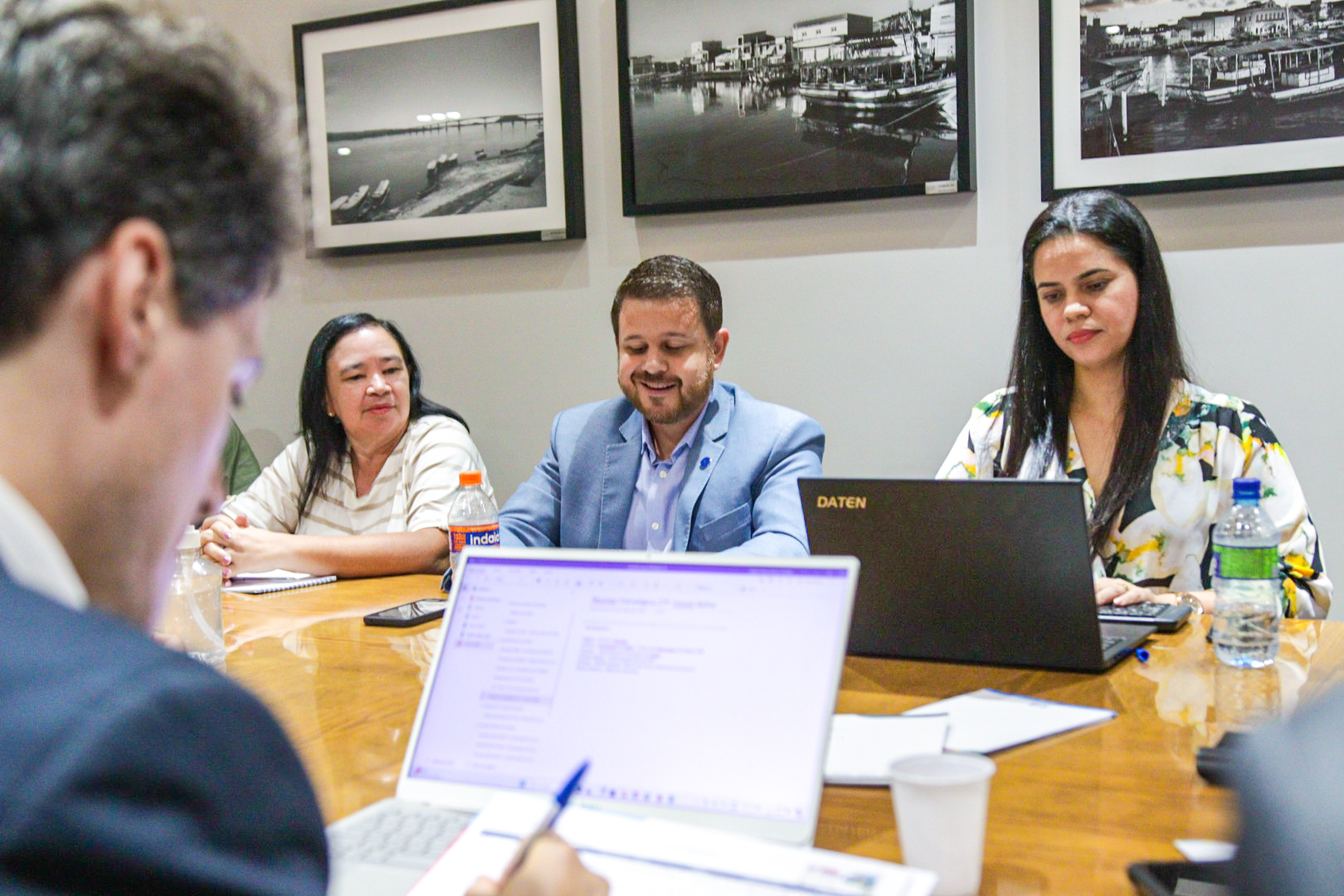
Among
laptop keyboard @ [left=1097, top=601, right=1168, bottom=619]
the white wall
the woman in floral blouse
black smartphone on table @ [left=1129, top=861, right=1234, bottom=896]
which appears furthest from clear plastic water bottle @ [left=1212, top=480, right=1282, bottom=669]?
the white wall

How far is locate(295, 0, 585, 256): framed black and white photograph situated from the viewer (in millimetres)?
3158

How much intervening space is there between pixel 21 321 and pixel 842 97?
260 cm

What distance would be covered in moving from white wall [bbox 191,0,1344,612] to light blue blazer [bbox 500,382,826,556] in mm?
533

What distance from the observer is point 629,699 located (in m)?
0.94

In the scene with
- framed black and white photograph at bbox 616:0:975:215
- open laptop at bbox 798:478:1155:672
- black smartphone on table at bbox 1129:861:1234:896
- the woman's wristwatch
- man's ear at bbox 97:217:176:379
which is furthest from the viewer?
framed black and white photograph at bbox 616:0:975:215

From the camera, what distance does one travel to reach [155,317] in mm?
524

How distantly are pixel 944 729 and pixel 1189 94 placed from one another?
197 cm

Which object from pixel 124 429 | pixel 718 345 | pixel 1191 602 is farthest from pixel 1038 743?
pixel 718 345

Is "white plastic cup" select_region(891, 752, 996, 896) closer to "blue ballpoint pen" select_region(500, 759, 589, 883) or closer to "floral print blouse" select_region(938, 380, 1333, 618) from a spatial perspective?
"blue ballpoint pen" select_region(500, 759, 589, 883)

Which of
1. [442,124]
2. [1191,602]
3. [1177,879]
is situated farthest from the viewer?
[442,124]

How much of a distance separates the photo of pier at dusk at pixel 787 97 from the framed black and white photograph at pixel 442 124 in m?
0.25

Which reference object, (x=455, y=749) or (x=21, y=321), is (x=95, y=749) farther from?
(x=455, y=749)

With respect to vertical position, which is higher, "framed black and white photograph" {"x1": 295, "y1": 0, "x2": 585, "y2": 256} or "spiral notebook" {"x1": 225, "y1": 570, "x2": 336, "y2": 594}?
"framed black and white photograph" {"x1": 295, "y1": 0, "x2": 585, "y2": 256}

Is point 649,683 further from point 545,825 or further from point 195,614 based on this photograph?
point 195,614
